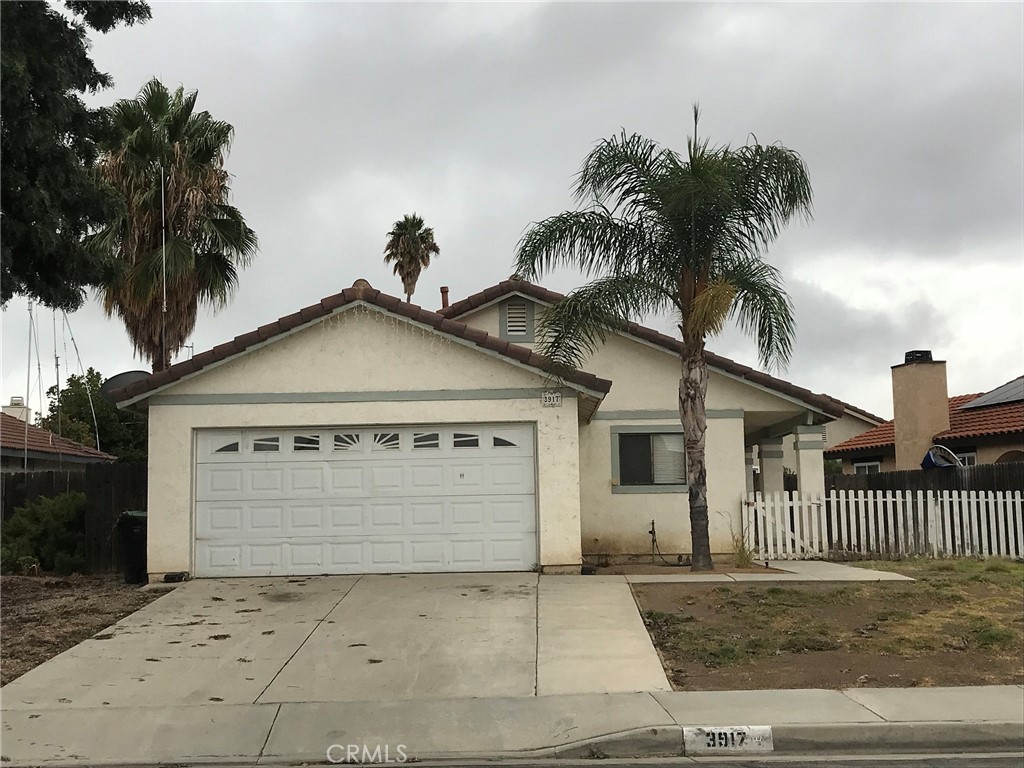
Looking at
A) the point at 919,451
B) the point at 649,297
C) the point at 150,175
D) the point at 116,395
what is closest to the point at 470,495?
the point at 649,297

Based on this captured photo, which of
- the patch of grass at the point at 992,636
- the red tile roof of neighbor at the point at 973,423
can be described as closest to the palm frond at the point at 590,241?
the patch of grass at the point at 992,636

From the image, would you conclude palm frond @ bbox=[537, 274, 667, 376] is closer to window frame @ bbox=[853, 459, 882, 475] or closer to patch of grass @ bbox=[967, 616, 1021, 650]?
patch of grass @ bbox=[967, 616, 1021, 650]

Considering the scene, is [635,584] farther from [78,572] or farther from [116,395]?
[78,572]

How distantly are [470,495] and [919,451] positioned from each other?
17.5 metres

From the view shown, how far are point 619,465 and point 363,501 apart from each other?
16.9 ft

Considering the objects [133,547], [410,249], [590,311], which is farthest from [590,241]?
[410,249]

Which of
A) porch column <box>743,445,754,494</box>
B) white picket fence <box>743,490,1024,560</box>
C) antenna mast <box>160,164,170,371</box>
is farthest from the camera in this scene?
porch column <box>743,445,754,494</box>

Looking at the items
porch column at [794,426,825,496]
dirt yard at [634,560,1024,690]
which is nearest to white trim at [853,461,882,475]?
porch column at [794,426,825,496]

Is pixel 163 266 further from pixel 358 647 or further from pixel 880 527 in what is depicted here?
pixel 880 527

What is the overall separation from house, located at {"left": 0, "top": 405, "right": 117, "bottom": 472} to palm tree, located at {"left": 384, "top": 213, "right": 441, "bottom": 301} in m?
14.4

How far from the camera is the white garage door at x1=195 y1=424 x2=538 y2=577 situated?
1421 centimetres

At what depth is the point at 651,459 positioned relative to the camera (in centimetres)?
1742

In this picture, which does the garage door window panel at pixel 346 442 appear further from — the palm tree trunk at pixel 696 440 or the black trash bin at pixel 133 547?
the palm tree trunk at pixel 696 440

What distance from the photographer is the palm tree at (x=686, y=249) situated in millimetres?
13969
